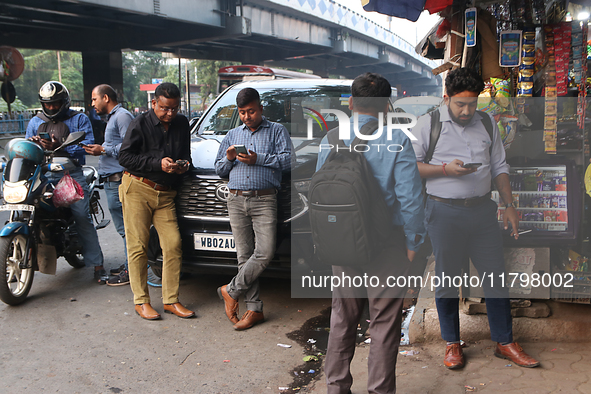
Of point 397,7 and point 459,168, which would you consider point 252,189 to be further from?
point 397,7

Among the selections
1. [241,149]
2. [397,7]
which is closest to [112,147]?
[241,149]

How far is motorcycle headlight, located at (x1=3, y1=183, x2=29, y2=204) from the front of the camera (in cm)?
486

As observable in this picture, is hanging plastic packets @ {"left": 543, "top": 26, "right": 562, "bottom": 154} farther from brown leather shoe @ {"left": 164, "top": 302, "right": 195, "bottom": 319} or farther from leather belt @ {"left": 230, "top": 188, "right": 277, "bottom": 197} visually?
brown leather shoe @ {"left": 164, "top": 302, "right": 195, "bottom": 319}

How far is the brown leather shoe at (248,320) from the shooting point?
4376 mm

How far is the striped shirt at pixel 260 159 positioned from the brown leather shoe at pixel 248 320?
1.06 m

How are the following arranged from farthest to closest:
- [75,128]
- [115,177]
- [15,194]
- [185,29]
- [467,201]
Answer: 1. [185,29]
2. [75,128]
3. [115,177]
4. [15,194]
5. [467,201]

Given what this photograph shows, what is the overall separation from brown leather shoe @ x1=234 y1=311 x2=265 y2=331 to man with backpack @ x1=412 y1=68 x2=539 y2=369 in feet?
5.16

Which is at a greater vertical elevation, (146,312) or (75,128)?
(75,128)

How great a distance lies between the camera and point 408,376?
3.49 metres

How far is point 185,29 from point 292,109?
23.3 metres

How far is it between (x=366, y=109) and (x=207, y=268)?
7.96 feet

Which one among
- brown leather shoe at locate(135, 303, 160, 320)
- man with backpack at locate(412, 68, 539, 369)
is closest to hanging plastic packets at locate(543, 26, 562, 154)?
man with backpack at locate(412, 68, 539, 369)

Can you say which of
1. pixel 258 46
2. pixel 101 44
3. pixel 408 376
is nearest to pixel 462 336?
pixel 408 376

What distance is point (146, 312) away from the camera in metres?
4.61
